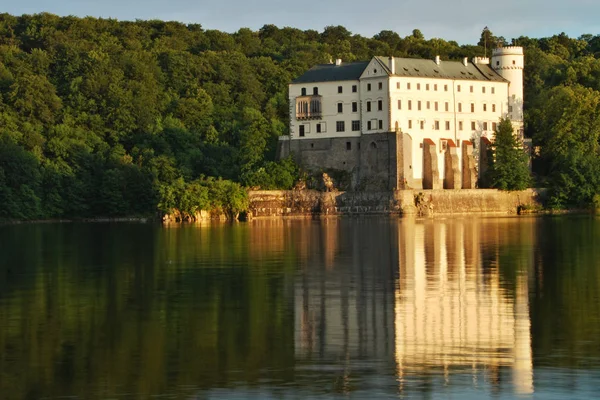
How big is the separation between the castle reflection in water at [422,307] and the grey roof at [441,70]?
39.3 meters

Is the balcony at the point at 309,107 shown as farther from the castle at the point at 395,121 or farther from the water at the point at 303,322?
the water at the point at 303,322

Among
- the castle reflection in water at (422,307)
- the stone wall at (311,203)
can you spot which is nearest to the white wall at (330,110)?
the stone wall at (311,203)

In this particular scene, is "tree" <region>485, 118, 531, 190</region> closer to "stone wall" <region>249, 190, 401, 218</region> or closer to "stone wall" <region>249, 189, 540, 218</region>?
"stone wall" <region>249, 189, 540, 218</region>

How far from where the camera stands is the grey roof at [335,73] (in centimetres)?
9156

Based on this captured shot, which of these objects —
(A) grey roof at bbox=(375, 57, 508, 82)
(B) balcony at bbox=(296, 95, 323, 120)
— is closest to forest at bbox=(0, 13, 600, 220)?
(B) balcony at bbox=(296, 95, 323, 120)

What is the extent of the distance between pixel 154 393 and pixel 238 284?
1532 centimetres

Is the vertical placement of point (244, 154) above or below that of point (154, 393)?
above

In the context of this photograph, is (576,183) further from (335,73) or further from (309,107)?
(309,107)

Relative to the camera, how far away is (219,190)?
3378 inches

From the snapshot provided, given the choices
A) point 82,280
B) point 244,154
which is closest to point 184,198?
point 244,154

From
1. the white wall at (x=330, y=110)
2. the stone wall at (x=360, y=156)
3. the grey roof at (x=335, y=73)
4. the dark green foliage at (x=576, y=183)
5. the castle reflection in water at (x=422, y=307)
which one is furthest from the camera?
the grey roof at (x=335, y=73)

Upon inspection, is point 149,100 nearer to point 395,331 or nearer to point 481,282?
point 481,282

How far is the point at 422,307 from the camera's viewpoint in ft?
95.0

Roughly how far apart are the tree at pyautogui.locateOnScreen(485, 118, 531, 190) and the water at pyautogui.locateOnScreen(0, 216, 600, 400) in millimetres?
40175
